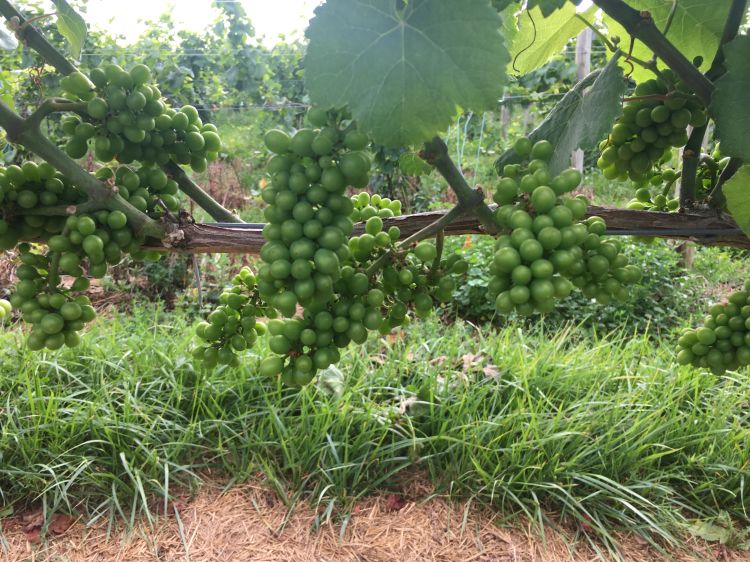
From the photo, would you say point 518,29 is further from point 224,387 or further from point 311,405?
point 224,387

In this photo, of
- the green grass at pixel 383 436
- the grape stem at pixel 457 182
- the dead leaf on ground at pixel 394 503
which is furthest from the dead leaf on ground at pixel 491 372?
the grape stem at pixel 457 182

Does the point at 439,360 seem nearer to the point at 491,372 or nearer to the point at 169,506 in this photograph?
the point at 491,372

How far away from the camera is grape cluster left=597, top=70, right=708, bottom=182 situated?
0.70 metres

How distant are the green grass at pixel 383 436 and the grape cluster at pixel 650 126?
144 centimetres

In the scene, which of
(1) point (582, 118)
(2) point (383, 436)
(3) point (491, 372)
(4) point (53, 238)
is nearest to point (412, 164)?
(1) point (582, 118)

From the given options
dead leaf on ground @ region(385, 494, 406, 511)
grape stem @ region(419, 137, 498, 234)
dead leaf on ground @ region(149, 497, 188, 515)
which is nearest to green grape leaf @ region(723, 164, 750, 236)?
grape stem @ region(419, 137, 498, 234)

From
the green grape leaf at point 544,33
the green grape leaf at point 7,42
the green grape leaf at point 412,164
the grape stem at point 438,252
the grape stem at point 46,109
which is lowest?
the grape stem at point 438,252

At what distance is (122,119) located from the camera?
66 centimetres

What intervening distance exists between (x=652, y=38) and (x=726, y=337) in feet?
1.54

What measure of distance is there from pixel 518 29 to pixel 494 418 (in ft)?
5.37

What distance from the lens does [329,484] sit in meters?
2.09

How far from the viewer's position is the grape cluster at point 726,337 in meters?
0.80

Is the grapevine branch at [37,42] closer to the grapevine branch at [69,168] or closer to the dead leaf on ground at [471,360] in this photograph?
the grapevine branch at [69,168]

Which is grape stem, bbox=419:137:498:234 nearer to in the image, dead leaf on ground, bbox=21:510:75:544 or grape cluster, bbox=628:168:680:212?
grape cluster, bbox=628:168:680:212
